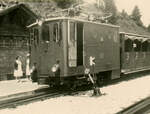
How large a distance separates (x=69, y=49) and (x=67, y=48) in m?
0.10

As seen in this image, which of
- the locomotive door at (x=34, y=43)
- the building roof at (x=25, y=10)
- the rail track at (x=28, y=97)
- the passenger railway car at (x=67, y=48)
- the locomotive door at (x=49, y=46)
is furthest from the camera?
the building roof at (x=25, y=10)

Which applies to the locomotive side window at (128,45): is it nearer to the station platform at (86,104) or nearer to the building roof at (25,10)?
the station platform at (86,104)

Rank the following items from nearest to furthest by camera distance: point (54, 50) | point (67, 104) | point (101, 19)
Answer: point (67, 104), point (54, 50), point (101, 19)

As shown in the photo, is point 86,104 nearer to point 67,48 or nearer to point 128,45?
point 67,48

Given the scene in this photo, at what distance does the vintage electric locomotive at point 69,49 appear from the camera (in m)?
12.9

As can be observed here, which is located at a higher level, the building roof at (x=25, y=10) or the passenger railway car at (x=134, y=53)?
the building roof at (x=25, y=10)

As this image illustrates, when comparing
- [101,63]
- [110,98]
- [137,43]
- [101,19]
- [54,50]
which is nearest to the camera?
[110,98]

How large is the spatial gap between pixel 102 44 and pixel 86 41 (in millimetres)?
1666

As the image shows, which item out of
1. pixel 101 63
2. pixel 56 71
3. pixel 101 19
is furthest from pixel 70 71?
pixel 101 19

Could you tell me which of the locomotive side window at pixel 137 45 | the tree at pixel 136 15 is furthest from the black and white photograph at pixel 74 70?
the tree at pixel 136 15

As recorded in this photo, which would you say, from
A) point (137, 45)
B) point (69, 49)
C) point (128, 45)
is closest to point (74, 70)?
point (69, 49)

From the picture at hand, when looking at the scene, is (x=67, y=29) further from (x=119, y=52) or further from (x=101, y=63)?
(x=119, y=52)

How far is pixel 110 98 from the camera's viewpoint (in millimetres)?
12430

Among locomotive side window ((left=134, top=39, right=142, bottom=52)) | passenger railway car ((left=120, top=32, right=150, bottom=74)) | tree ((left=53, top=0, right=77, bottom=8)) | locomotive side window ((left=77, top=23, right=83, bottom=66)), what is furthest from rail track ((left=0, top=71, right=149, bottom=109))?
tree ((left=53, top=0, right=77, bottom=8))
